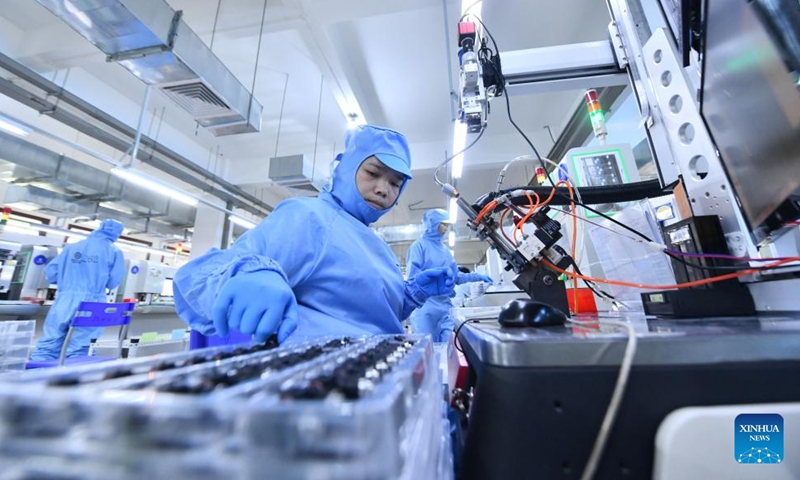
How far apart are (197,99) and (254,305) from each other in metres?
2.37

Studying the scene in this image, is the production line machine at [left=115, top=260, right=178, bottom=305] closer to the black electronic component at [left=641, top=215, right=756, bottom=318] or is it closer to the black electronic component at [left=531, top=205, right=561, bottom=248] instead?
the black electronic component at [left=531, top=205, right=561, bottom=248]

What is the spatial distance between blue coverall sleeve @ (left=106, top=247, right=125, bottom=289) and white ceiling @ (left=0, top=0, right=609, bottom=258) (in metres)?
1.65

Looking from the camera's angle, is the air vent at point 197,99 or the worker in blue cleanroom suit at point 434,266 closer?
the air vent at point 197,99

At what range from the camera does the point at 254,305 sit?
0.63m

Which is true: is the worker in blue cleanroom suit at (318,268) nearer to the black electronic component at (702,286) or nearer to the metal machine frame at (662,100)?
the metal machine frame at (662,100)

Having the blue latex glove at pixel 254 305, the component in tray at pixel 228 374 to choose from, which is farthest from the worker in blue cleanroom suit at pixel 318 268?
the component in tray at pixel 228 374

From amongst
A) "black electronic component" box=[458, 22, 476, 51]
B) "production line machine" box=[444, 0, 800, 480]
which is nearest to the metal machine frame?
"production line machine" box=[444, 0, 800, 480]

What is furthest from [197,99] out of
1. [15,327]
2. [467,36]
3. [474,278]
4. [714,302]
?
[714,302]

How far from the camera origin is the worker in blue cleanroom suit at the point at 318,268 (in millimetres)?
659

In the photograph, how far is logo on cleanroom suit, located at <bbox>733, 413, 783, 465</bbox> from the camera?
299mm

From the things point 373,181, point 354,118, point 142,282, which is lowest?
point 142,282

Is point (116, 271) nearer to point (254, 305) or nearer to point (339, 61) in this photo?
point (339, 61)

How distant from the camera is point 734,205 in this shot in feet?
2.12

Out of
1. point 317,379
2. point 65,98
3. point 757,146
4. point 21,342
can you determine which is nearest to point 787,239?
point 757,146
